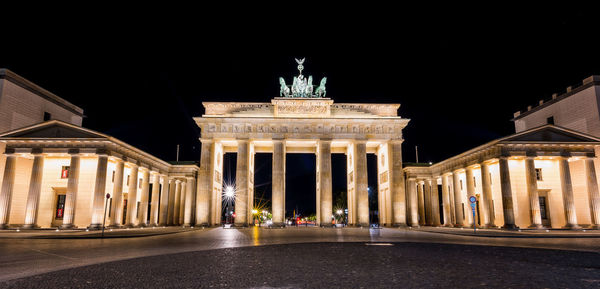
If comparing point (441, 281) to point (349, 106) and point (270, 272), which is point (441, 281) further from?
point (349, 106)

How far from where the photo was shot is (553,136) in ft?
112

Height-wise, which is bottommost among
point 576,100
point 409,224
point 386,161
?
point 409,224

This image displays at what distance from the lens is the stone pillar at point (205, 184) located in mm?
42250

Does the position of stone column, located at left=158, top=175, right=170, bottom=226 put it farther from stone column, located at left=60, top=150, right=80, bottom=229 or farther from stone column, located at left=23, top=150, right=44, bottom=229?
A: stone column, located at left=23, top=150, right=44, bottom=229

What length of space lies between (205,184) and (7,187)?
18.7 metres

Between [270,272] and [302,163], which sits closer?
[270,272]

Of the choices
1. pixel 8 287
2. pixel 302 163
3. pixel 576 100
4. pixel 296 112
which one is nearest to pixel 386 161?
pixel 296 112

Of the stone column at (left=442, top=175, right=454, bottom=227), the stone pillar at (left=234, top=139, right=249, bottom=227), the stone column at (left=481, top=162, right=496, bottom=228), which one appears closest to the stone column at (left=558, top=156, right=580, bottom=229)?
the stone column at (left=481, top=162, right=496, bottom=228)

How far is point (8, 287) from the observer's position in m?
6.18

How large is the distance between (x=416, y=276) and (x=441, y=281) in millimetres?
609

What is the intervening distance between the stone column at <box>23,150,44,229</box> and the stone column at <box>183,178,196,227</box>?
51.9 ft

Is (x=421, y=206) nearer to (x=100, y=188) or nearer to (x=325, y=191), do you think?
(x=325, y=191)

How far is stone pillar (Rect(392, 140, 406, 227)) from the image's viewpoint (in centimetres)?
4331

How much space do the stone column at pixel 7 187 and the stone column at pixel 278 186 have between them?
25.6 meters
